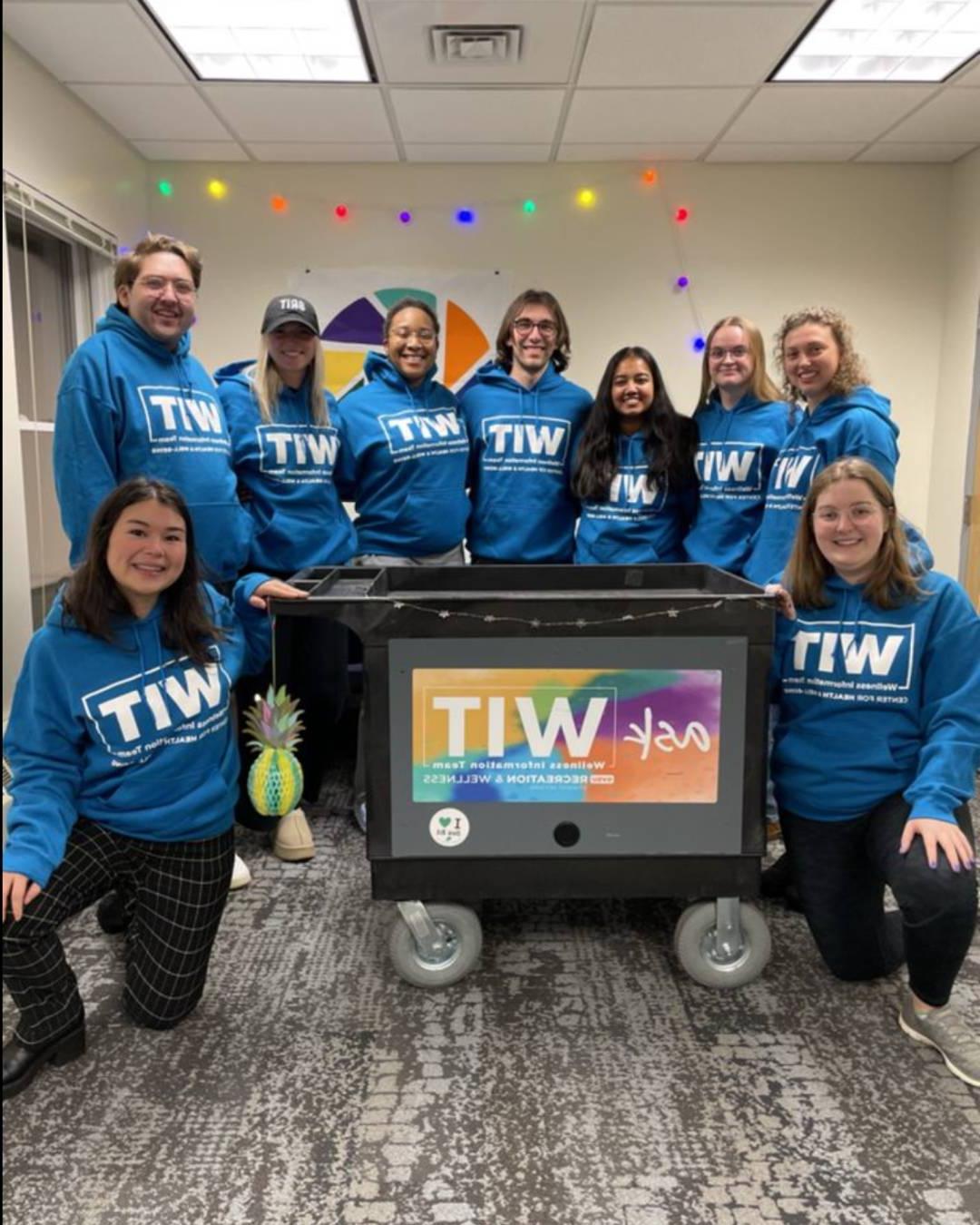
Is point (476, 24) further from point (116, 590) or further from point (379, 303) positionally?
point (116, 590)

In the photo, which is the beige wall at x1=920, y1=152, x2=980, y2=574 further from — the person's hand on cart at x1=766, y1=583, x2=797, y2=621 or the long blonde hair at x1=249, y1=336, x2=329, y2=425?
the long blonde hair at x1=249, y1=336, x2=329, y2=425

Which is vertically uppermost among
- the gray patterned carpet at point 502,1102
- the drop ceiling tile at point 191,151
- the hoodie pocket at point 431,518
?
the drop ceiling tile at point 191,151

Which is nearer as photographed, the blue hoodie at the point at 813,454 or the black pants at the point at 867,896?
the black pants at the point at 867,896

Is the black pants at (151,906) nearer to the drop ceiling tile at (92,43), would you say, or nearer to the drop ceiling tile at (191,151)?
the drop ceiling tile at (92,43)

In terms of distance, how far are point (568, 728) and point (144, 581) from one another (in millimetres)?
808

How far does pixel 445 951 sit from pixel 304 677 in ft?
3.39

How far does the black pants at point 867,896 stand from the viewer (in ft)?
5.27

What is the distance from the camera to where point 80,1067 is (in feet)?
5.21

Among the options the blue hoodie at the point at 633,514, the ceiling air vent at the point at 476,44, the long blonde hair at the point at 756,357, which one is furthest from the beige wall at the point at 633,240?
the blue hoodie at the point at 633,514

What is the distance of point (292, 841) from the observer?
246cm

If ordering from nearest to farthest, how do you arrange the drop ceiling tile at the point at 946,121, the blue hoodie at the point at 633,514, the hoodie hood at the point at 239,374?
the hoodie hood at the point at 239,374 < the blue hoodie at the point at 633,514 < the drop ceiling tile at the point at 946,121

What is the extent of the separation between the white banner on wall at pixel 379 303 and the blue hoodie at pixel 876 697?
3010mm

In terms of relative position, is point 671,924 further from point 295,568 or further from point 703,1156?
point 295,568

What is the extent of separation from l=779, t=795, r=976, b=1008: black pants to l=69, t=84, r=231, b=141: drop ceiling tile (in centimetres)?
341
